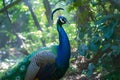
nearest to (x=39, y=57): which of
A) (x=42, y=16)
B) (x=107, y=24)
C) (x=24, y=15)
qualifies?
(x=107, y=24)

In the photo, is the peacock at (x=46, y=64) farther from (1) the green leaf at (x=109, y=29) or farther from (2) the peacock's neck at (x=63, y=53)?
(1) the green leaf at (x=109, y=29)

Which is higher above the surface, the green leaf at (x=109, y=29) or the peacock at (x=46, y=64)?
the green leaf at (x=109, y=29)

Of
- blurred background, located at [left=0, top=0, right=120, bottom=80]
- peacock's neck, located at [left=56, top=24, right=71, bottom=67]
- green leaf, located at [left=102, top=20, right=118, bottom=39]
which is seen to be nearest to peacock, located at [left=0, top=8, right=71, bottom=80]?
peacock's neck, located at [left=56, top=24, right=71, bottom=67]

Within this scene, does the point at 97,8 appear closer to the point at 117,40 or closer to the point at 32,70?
the point at 117,40

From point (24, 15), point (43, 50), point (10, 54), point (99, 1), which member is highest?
point (99, 1)

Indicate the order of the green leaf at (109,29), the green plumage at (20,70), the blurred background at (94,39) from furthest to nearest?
the green plumage at (20,70) → the blurred background at (94,39) → the green leaf at (109,29)

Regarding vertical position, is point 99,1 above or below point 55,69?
above

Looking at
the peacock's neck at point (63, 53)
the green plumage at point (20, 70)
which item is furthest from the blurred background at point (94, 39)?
the green plumage at point (20, 70)

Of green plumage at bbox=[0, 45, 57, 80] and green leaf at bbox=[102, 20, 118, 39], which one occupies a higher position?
green leaf at bbox=[102, 20, 118, 39]

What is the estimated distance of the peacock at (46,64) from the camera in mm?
4977

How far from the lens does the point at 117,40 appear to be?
496 centimetres

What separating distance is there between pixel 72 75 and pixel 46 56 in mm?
1905

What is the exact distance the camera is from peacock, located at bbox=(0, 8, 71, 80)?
4.98 m

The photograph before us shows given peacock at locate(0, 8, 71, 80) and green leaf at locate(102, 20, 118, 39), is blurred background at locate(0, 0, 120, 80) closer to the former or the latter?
green leaf at locate(102, 20, 118, 39)
